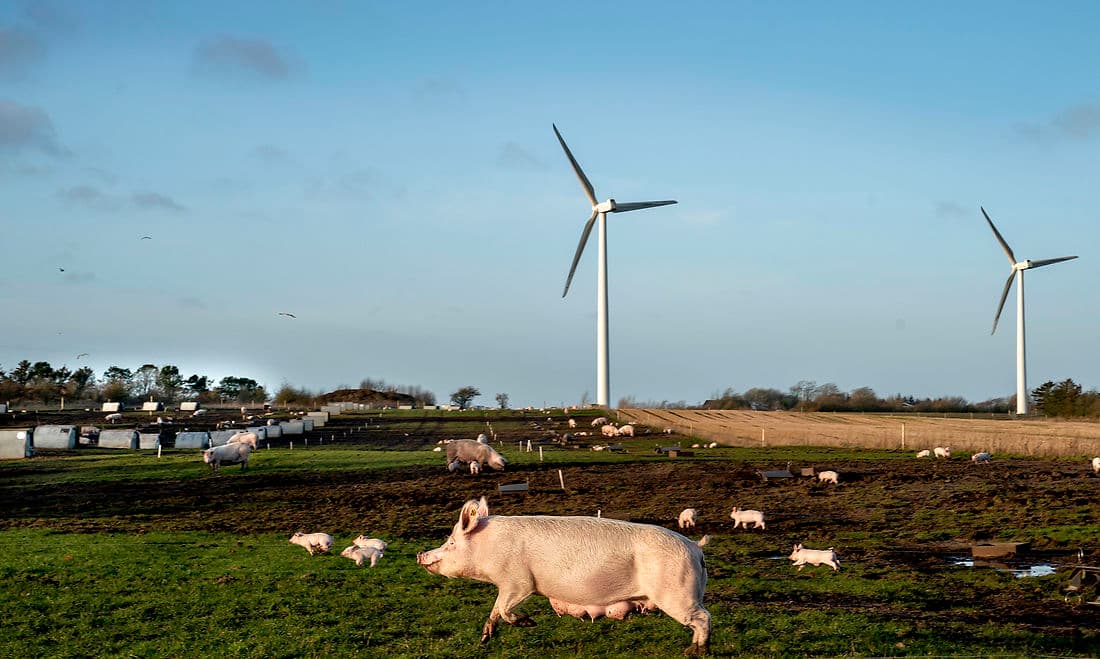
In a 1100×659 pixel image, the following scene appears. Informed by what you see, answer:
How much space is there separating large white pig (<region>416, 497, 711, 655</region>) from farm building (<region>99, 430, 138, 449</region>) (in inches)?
1839

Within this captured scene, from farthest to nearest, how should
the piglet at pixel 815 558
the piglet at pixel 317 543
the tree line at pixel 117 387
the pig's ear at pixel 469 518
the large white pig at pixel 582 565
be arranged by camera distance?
the tree line at pixel 117 387 → the piglet at pixel 317 543 → the piglet at pixel 815 558 → the pig's ear at pixel 469 518 → the large white pig at pixel 582 565

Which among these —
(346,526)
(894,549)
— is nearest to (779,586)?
(894,549)

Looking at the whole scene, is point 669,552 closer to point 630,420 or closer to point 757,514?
point 757,514

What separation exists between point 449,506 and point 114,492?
1296 cm

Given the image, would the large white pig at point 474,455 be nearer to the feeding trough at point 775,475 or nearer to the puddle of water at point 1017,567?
the feeding trough at point 775,475

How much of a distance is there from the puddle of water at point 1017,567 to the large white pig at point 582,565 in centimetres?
911

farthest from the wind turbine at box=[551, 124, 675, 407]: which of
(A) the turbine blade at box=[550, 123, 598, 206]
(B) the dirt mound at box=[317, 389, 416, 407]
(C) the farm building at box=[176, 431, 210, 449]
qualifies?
(B) the dirt mound at box=[317, 389, 416, 407]

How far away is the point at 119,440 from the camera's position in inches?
2170

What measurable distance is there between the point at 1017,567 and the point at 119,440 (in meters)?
48.3

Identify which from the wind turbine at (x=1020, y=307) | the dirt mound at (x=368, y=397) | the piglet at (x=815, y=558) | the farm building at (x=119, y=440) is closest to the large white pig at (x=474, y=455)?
the piglet at (x=815, y=558)

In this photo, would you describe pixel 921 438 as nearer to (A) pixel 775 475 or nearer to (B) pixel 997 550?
(A) pixel 775 475

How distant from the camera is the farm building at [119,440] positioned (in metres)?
54.7

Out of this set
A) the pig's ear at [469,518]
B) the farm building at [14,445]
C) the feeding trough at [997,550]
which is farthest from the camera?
the farm building at [14,445]

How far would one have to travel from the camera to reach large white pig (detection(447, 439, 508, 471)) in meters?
40.1
